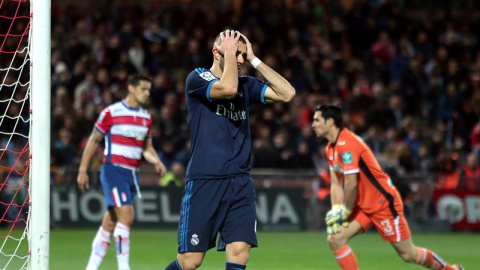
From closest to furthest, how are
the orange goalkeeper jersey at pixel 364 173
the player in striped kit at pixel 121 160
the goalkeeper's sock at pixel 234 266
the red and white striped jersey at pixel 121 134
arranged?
the goalkeeper's sock at pixel 234 266 → the orange goalkeeper jersey at pixel 364 173 → the player in striped kit at pixel 121 160 → the red and white striped jersey at pixel 121 134

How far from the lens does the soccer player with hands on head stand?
6.30m

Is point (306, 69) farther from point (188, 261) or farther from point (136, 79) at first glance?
point (188, 261)

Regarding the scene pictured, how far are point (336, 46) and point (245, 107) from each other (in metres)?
14.0

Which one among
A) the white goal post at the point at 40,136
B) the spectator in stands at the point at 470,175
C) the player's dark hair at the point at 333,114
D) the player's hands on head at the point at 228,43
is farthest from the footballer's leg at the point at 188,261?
the spectator in stands at the point at 470,175

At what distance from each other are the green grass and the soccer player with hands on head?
153 inches

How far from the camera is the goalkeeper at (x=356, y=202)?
8320mm

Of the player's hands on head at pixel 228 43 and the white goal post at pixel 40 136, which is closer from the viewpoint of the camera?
the player's hands on head at pixel 228 43

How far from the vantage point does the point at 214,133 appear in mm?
6402

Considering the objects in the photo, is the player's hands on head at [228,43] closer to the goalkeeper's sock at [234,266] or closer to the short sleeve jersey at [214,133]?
the short sleeve jersey at [214,133]

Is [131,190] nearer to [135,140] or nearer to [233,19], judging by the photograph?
[135,140]

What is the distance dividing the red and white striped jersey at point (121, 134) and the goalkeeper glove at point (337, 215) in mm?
2337

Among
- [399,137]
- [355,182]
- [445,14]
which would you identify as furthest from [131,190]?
[445,14]

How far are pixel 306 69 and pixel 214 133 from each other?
12667 millimetres

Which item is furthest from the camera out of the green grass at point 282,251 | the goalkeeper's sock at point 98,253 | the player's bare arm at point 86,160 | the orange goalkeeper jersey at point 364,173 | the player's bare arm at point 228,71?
the green grass at point 282,251
